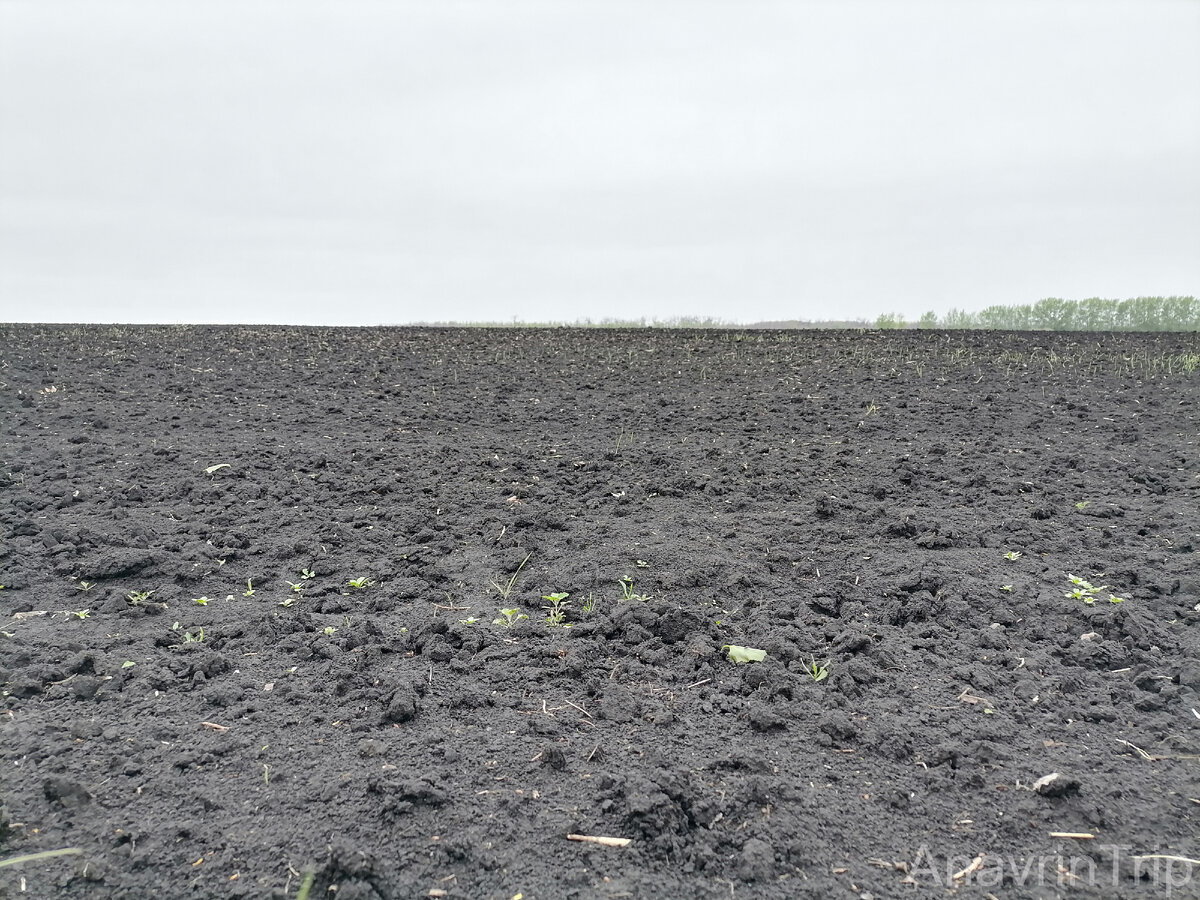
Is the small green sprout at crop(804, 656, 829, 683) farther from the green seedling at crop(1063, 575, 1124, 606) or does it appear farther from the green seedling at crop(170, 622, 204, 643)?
the green seedling at crop(170, 622, 204, 643)

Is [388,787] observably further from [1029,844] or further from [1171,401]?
[1171,401]

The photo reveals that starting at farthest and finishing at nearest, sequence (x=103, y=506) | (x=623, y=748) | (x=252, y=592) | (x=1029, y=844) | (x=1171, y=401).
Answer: (x=1171, y=401) < (x=103, y=506) < (x=252, y=592) < (x=623, y=748) < (x=1029, y=844)

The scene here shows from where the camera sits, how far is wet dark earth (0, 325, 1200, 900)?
213cm

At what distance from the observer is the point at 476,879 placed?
Answer: 2033 millimetres

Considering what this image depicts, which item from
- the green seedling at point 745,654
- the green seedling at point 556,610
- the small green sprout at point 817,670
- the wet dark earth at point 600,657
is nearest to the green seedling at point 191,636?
the wet dark earth at point 600,657

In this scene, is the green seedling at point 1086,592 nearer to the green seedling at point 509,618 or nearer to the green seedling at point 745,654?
the green seedling at point 745,654

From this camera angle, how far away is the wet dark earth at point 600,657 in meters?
2.13

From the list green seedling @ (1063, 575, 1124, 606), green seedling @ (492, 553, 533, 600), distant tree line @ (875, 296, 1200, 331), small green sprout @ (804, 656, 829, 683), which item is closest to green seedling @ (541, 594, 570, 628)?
green seedling @ (492, 553, 533, 600)

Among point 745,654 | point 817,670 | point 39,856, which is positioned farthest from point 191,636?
point 817,670

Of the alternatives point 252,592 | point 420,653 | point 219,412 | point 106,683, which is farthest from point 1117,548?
point 219,412

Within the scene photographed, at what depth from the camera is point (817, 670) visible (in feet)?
10.0

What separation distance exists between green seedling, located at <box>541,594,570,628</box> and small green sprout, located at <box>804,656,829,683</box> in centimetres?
104

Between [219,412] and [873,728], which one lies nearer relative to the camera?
[873,728]

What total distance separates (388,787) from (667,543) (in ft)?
7.40
